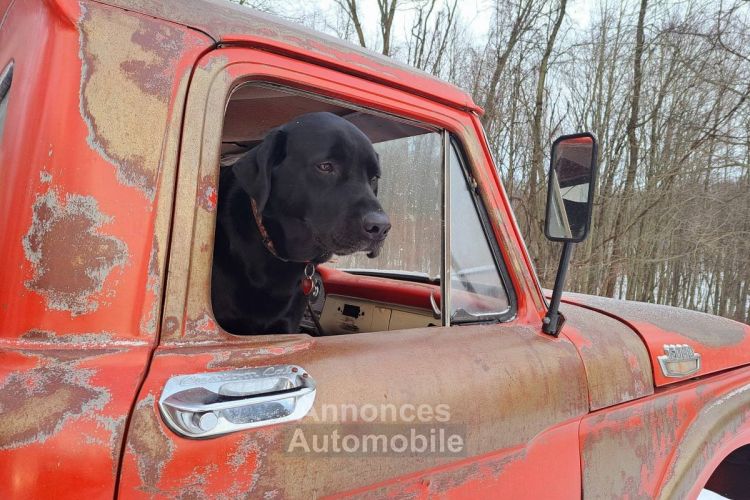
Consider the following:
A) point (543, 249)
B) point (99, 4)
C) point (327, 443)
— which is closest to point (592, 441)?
point (327, 443)

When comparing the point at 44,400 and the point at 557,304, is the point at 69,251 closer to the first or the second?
the point at 44,400

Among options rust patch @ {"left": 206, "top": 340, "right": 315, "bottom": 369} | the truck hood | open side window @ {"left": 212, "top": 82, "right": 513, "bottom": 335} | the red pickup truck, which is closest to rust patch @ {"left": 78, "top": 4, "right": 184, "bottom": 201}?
the red pickup truck

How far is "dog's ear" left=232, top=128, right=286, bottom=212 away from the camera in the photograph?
1.64m

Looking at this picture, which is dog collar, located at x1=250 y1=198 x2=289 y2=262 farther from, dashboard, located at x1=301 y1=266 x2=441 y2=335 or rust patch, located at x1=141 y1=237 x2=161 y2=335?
rust patch, located at x1=141 y1=237 x2=161 y2=335

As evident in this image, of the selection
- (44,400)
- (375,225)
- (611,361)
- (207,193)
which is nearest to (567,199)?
(611,361)

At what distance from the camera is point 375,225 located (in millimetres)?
1758

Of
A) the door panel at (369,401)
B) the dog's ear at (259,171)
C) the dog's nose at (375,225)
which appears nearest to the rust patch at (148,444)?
the door panel at (369,401)

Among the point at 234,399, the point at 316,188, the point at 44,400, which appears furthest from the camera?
the point at 316,188

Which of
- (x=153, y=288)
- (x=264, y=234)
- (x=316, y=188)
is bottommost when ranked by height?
(x=153, y=288)

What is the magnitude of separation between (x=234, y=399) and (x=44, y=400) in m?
0.28

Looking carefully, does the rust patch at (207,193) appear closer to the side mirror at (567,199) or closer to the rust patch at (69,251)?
the rust patch at (69,251)

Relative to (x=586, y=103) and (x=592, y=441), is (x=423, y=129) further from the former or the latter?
(x=586, y=103)

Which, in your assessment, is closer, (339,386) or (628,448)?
(339,386)

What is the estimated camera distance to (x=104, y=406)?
816 millimetres
